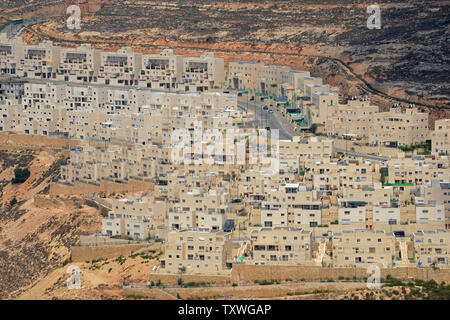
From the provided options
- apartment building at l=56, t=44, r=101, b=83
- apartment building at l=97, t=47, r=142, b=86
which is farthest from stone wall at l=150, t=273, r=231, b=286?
apartment building at l=56, t=44, r=101, b=83

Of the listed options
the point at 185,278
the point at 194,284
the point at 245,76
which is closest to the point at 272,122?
the point at 245,76

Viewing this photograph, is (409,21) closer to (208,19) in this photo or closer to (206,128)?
(208,19)

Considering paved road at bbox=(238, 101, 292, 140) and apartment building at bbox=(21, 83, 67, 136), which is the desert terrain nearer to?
paved road at bbox=(238, 101, 292, 140)

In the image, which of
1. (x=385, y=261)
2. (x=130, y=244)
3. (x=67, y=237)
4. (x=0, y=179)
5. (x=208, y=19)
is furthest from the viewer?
(x=208, y=19)

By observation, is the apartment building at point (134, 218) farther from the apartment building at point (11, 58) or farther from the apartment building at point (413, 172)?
the apartment building at point (11, 58)

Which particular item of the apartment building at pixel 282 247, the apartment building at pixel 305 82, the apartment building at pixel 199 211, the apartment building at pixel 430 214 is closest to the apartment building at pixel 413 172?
the apartment building at pixel 430 214

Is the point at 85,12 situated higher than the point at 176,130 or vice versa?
the point at 85,12

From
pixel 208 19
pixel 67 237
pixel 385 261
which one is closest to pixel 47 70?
pixel 208 19
